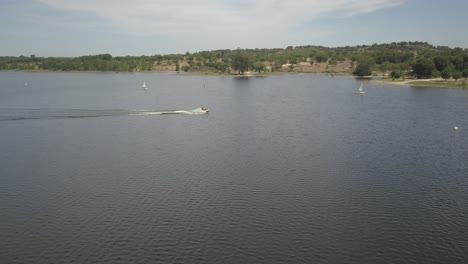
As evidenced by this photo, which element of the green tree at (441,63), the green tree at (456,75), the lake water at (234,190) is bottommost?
the lake water at (234,190)

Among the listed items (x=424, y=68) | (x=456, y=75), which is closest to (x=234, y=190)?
(x=456, y=75)

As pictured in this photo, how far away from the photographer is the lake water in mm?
28531

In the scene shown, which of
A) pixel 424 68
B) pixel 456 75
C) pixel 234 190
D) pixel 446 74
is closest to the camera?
pixel 234 190

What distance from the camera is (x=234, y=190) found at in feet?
127

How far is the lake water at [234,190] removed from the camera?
28531 mm

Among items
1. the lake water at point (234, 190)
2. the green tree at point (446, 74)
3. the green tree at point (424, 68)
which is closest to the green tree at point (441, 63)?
the green tree at point (424, 68)

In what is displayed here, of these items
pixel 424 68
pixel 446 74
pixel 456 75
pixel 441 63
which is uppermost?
pixel 441 63

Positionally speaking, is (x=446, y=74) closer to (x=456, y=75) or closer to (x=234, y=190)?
(x=456, y=75)

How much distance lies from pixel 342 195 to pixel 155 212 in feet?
51.6

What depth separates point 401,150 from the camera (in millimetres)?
52906

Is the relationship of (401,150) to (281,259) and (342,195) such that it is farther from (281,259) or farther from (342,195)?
(281,259)

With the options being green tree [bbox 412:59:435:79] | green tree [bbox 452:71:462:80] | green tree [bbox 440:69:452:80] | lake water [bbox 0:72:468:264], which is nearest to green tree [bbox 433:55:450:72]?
green tree [bbox 412:59:435:79]

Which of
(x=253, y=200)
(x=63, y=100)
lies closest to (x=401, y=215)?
(x=253, y=200)

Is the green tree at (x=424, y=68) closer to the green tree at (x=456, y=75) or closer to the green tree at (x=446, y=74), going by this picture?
the green tree at (x=446, y=74)
